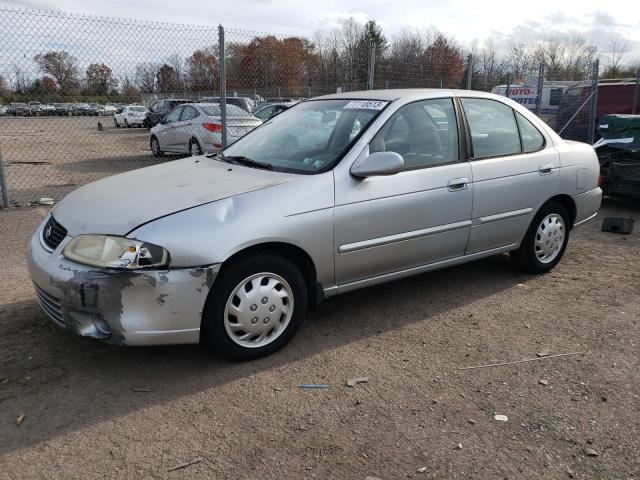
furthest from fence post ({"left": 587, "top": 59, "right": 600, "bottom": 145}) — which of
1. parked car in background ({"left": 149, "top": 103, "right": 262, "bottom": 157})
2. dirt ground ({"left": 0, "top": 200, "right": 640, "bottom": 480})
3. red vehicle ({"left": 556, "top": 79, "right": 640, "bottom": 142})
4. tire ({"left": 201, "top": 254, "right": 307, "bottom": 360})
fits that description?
tire ({"left": 201, "top": 254, "right": 307, "bottom": 360})

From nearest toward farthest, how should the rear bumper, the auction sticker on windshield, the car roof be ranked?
the auction sticker on windshield
the car roof
the rear bumper

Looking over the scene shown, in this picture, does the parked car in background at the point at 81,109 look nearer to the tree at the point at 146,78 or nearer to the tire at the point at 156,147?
the tree at the point at 146,78

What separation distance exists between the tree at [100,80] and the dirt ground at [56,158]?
0.88 meters

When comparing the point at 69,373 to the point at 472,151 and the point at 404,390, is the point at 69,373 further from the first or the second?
the point at 472,151

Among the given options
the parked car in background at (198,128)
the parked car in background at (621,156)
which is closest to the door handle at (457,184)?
the parked car in background at (621,156)

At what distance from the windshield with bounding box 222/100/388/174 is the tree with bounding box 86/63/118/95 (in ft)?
14.1

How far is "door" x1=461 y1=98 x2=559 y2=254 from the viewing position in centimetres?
450

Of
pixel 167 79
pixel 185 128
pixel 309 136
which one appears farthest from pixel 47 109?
pixel 309 136

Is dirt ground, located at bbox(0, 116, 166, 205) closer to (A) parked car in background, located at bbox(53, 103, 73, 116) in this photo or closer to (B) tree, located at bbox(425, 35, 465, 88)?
(A) parked car in background, located at bbox(53, 103, 73, 116)

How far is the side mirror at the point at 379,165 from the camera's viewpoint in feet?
12.0

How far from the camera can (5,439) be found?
2.70 m

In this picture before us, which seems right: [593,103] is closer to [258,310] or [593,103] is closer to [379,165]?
[379,165]

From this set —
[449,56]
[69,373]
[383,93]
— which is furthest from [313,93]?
[69,373]

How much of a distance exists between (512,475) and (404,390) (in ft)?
2.68
